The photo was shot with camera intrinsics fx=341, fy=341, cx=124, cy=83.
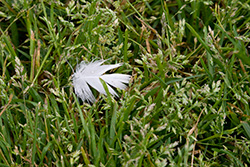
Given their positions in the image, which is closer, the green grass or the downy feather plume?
the green grass

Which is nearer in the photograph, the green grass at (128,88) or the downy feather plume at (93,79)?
the green grass at (128,88)

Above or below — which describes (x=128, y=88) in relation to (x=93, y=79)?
below

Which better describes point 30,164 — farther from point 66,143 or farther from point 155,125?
point 155,125

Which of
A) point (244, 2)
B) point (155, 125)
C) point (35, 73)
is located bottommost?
point (155, 125)

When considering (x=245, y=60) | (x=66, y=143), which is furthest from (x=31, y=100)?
(x=245, y=60)
